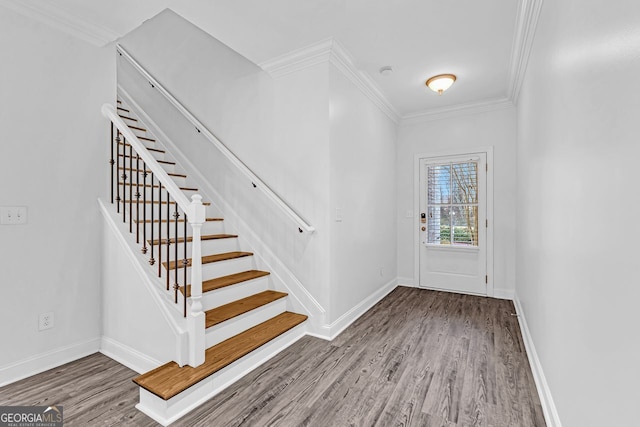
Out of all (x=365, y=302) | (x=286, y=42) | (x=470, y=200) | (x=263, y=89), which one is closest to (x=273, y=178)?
(x=263, y=89)

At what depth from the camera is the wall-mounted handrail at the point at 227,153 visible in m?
2.94

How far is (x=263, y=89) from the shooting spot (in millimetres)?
3229

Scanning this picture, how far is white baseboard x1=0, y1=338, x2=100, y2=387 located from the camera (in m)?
2.07

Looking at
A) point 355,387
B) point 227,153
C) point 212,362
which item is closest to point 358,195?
point 227,153

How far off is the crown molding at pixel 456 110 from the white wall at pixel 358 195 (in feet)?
1.09

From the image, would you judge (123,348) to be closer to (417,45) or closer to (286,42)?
(286,42)

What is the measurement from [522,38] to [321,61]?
65.7 inches

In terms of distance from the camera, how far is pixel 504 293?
13.3 feet

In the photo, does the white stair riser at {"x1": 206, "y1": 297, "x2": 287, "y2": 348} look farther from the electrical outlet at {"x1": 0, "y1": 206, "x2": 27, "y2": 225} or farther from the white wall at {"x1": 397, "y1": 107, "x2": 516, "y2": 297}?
the white wall at {"x1": 397, "y1": 107, "x2": 516, "y2": 297}

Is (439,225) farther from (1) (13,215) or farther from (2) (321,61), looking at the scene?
(1) (13,215)

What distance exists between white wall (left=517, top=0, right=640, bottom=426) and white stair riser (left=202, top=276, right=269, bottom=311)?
7.50ft

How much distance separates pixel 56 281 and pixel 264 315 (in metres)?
1.59

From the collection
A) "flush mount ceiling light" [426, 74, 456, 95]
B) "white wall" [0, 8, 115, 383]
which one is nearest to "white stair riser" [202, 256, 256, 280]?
"white wall" [0, 8, 115, 383]

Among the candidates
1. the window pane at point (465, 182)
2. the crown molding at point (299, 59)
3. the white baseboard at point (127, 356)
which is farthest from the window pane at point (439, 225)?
the white baseboard at point (127, 356)
